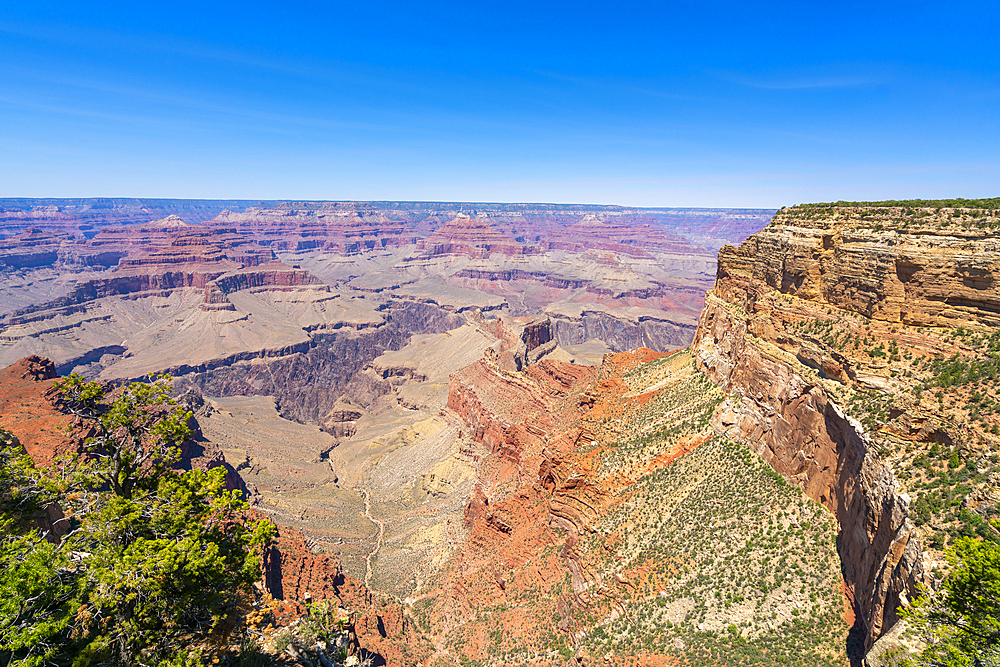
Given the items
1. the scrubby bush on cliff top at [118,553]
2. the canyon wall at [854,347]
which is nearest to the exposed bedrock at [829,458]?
the canyon wall at [854,347]

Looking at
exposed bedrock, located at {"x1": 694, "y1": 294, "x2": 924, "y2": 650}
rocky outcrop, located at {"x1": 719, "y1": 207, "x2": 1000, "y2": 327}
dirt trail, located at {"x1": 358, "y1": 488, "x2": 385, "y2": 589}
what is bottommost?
dirt trail, located at {"x1": 358, "y1": 488, "x2": 385, "y2": 589}

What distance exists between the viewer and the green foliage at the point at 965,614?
13.6m

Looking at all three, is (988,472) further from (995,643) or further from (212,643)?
(212,643)

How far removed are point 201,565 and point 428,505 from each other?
210ft

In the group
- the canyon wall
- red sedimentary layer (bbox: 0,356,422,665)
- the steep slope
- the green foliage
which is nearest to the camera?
the green foliage

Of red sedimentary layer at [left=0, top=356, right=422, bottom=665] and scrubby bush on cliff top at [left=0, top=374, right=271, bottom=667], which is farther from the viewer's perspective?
red sedimentary layer at [left=0, top=356, right=422, bottom=665]

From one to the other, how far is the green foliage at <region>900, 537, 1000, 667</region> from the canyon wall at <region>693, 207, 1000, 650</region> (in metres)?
2.56

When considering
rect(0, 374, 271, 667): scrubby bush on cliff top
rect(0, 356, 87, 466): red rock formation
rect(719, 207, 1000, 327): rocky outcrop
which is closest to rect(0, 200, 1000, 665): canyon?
rect(719, 207, 1000, 327): rocky outcrop

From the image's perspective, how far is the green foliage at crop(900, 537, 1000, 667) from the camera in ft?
44.7

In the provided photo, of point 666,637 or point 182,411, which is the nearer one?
point 182,411

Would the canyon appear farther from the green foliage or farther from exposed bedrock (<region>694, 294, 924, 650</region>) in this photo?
the green foliage

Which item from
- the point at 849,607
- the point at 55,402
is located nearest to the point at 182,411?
the point at 849,607

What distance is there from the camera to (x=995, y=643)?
44.1 feet

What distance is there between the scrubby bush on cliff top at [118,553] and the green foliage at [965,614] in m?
23.9
